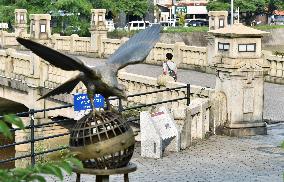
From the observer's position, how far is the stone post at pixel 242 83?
18.1 m

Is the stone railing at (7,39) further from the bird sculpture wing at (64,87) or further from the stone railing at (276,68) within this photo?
the bird sculpture wing at (64,87)

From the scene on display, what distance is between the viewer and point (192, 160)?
615 inches

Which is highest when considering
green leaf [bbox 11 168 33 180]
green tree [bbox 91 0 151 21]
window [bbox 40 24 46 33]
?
green tree [bbox 91 0 151 21]

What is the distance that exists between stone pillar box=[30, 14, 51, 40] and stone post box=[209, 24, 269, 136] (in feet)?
61.6

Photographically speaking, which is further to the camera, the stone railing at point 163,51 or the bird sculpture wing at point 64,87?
the stone railing at point 163,51

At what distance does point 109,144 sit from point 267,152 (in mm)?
8809

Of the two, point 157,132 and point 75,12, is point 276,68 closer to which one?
point 157,132

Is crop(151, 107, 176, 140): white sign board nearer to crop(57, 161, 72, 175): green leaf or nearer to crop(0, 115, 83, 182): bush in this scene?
crop(57, 161, 72, 175): green leaf

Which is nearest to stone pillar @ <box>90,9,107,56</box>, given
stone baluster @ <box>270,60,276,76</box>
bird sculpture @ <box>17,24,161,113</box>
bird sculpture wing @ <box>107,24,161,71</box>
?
stone baluster @ <box>270,60,276,76</box>

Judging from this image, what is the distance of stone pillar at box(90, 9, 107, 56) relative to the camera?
134 ft

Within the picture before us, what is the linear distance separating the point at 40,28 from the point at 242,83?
71.0 feet

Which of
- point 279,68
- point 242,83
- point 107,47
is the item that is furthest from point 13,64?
point 242,83

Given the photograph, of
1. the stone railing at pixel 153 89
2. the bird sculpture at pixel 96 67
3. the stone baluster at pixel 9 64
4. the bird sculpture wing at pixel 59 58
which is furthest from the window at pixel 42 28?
the bird sculpture wing at pixel 59 58

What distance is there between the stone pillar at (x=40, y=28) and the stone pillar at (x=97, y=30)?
2767 millimetres
